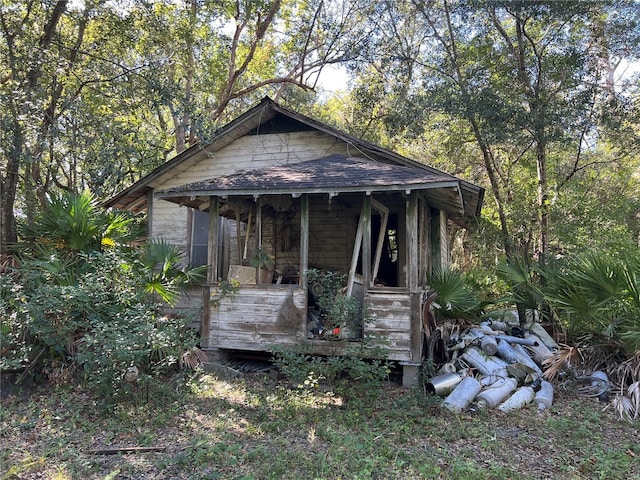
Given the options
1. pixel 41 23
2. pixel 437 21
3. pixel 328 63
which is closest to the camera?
pixel 41 23

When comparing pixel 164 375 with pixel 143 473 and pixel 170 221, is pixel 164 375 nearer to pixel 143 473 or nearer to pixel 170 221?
pixel 143 473

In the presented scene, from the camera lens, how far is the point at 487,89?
1226 centimetres

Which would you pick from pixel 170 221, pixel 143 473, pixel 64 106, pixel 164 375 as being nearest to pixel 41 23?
pixel 64 106

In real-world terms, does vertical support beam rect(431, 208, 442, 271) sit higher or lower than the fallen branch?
higher

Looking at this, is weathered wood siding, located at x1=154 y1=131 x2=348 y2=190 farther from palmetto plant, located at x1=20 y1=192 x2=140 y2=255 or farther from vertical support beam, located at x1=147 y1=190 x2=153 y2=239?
palmetto plant, located at x1=20 y1=192 x2=140 y2=255

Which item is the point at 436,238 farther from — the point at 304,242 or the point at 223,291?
the point at 223,291

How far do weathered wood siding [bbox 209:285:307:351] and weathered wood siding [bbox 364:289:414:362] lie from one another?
1.06 metres

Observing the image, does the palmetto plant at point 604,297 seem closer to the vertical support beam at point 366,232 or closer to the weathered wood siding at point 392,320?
the weathered wood siding at point 392,320

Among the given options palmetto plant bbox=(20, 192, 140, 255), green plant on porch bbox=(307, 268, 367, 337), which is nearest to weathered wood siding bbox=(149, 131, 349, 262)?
palmetto plant bbox=(20, 192, 140, 255)

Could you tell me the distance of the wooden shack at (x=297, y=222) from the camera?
6.91 m

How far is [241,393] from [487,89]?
10042 millimetres

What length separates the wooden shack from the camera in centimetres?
691

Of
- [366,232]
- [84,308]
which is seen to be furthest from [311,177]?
[84,308]

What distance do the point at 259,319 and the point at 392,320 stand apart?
210cm
